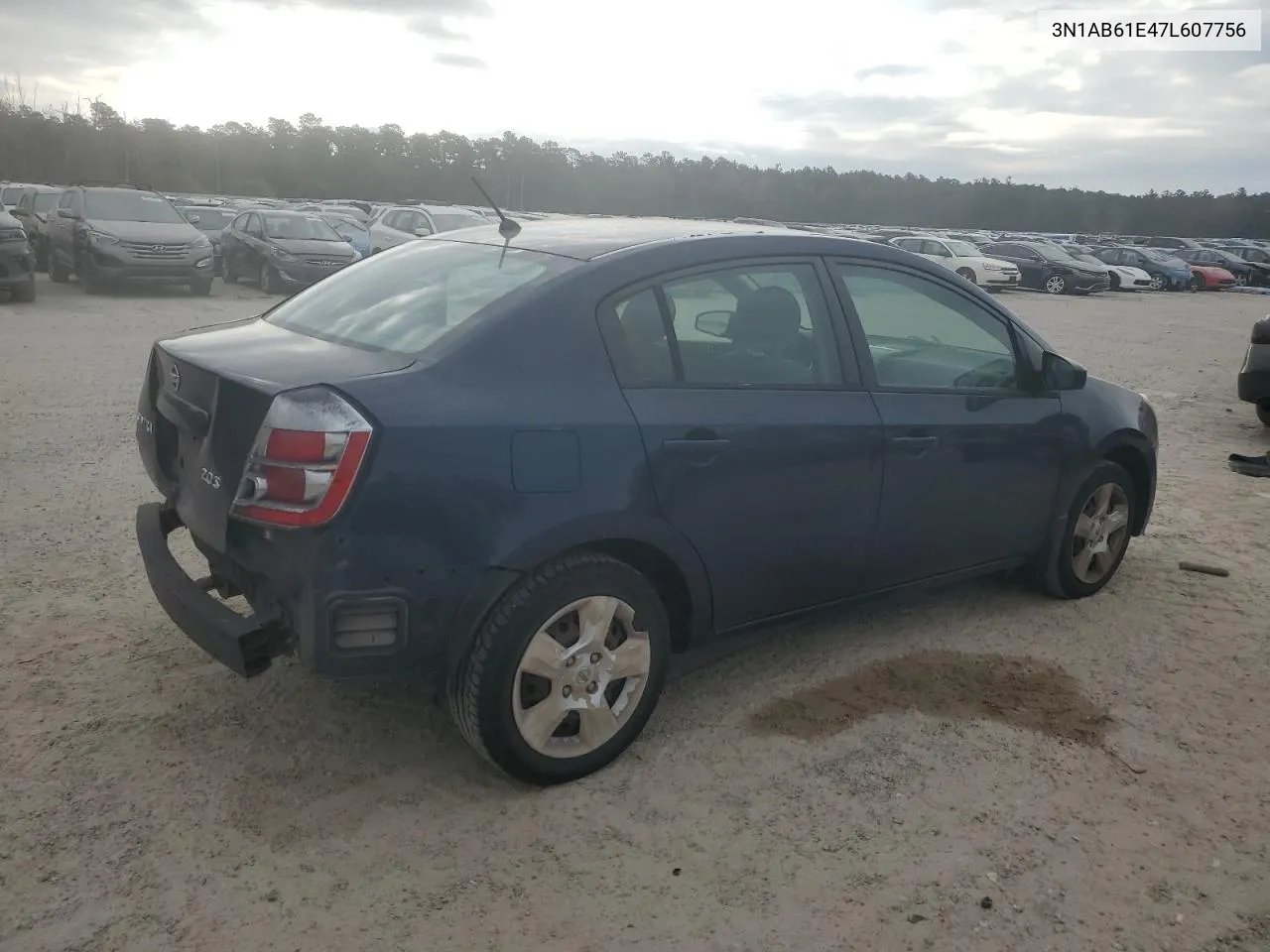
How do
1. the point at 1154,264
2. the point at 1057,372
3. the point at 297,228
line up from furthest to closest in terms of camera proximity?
the point at 1154,264, the point at 297,228, the point at 1057,372

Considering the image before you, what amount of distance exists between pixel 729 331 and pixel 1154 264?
36.9m

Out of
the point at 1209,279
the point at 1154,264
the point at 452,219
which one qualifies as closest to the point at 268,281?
the point at 452,219

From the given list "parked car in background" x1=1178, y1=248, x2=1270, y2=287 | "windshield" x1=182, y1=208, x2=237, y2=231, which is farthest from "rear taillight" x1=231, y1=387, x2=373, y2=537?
"parked car in background" x1=1178, y1=248, x2=1270, y2=287

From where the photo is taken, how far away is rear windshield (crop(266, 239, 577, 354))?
10.8ft

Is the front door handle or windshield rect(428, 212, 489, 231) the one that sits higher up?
windshield rect(428, 212, 489, 231)

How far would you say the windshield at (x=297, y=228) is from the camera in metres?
18.7

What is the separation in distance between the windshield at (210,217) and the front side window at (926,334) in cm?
2140

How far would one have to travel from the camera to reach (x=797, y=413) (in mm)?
3629

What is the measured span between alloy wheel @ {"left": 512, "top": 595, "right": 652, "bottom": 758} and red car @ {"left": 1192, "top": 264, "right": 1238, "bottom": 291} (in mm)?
38042

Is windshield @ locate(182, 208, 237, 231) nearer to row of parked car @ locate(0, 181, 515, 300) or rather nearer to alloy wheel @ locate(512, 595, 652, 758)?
row of parked car @ locate(0, 181, 515, 300)

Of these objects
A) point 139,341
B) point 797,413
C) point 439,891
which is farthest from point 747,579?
point 139,341

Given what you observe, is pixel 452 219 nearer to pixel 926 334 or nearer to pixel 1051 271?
pixel 926 334

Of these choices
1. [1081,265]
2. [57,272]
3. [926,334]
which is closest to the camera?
[926,334]

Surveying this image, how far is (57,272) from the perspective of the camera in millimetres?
17859
